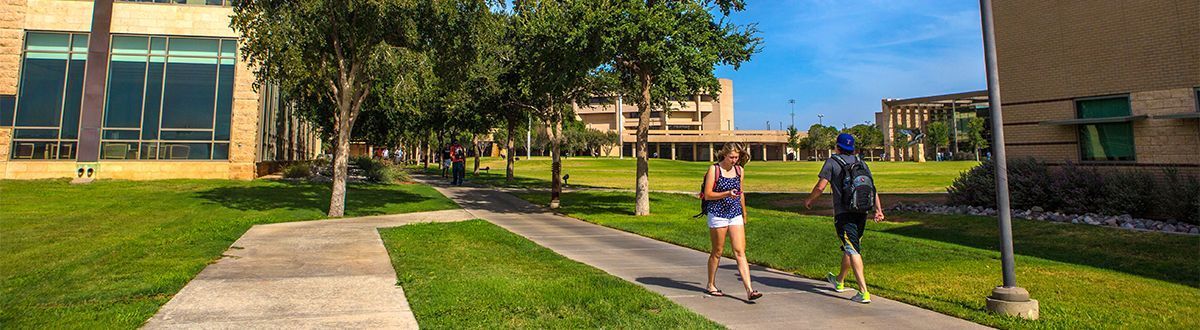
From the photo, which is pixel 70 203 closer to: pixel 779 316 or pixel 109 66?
pixel 109 66

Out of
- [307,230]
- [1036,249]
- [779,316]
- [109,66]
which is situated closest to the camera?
[779,316]

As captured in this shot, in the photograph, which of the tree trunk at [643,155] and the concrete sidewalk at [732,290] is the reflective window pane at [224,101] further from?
the concrete sidewalk at [732,290]

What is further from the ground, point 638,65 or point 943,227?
point 638,65

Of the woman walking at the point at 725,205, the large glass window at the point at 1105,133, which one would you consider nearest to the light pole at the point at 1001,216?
the woman walking at the point at 725,205

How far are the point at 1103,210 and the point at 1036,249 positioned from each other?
17.5 ft

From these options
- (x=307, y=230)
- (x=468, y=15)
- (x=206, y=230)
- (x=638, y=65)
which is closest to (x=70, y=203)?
Result: (x=206, y=230)

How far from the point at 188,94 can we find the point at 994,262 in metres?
28.2

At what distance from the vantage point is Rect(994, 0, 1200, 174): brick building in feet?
43.4

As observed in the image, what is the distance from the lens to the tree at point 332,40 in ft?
42.2

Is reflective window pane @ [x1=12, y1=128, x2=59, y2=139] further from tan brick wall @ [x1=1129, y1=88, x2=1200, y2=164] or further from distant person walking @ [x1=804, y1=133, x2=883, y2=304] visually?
Answer: tan brick wall @ [x1=1129, y1=88, x2=1200, y2=164]

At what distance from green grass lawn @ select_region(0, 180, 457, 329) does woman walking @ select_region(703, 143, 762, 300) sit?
5.00 m

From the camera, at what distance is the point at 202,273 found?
22.0 feet

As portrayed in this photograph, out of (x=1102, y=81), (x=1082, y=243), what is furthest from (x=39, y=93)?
(x=1102, y=81)

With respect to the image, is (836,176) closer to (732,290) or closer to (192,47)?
(732,290)
